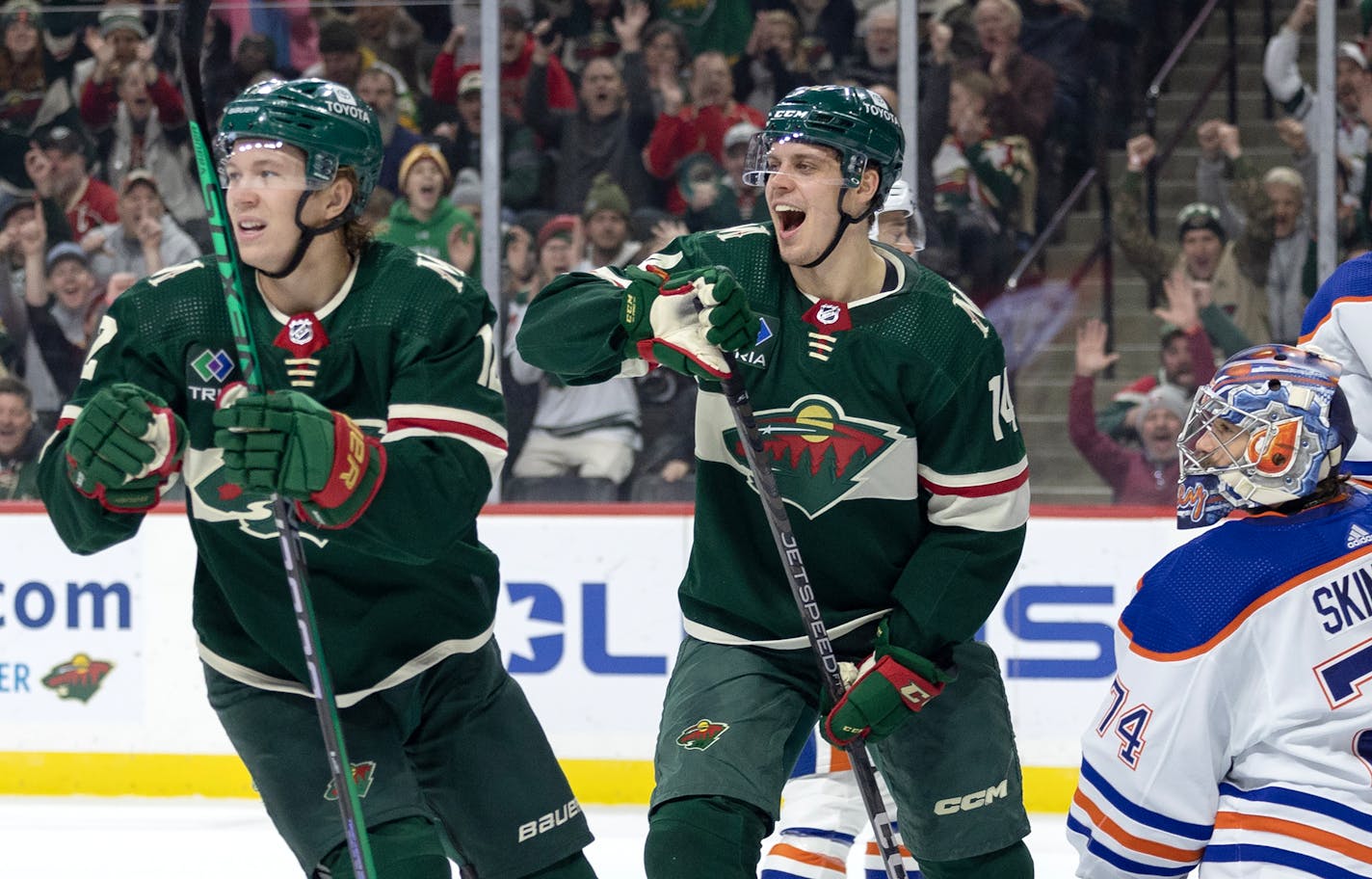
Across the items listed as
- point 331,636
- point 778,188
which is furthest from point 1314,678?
point 331,636

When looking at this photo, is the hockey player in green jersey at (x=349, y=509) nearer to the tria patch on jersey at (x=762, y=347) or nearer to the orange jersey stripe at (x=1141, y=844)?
the tria patch on jersey at (x=762, y=347)

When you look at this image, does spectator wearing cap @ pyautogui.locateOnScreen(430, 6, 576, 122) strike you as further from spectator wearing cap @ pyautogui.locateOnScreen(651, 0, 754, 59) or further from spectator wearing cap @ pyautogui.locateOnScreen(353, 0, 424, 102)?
spectator wearing cap @ pyautogui.locateOnScreen(651, 0, 754, 59)

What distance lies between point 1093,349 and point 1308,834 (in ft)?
11.9

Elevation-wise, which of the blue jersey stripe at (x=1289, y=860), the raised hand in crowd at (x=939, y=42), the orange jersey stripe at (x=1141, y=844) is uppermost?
the raised hand in crowd at (x=939, y=42)

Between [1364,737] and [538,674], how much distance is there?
3.13 m

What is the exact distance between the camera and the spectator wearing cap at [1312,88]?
5.31 m

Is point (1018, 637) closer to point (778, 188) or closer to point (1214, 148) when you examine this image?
point (1214, 148)

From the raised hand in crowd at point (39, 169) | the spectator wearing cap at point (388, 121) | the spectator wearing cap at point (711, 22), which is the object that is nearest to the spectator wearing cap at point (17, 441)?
the raised hand in crowd at point (39, 169)

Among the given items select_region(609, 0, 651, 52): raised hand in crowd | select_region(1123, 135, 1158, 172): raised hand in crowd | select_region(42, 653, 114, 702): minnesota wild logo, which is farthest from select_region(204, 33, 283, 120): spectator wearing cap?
select_region(1123, 135, 1158, 172): raised hand in crowd

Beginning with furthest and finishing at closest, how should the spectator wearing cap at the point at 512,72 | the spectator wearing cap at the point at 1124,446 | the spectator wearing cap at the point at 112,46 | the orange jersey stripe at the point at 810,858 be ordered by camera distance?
the spectator wearing cap at the point at 112,46 → the spectator wearing cap at the point at 512,72 → the spectator wearing cap at the point at 1124,446 → the orange jersey stripe at the point at 810,858

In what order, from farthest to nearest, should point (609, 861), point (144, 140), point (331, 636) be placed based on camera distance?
1. point (144, 140)
2. point (609, 861)
3. point (331, 636)

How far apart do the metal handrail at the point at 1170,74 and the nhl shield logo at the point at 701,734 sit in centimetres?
343

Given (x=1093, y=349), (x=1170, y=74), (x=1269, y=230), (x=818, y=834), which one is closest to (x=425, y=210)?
(x=1093, y=349)

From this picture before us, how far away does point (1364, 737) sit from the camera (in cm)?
195
